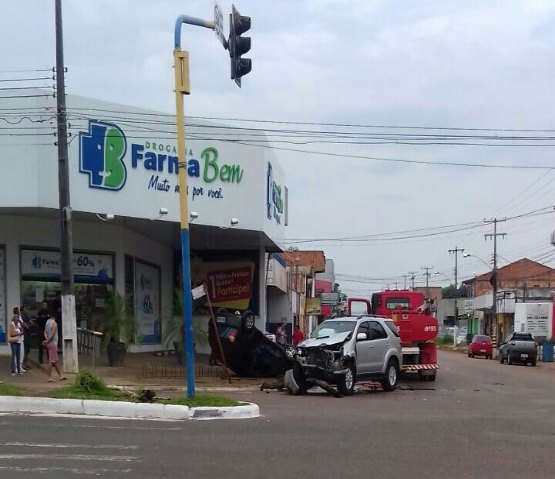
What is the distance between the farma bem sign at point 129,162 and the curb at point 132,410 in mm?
9567

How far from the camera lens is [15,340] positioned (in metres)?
19.1

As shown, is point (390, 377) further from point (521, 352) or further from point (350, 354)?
point (521, 352)

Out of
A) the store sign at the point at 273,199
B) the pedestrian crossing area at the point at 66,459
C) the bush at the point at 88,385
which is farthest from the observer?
the store sign at the point at 273,199

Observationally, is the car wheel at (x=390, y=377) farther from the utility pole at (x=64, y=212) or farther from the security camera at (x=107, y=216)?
the security camera at (x=107, y=216)

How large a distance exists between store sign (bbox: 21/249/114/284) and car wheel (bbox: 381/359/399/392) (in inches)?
401

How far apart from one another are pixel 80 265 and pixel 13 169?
481cm

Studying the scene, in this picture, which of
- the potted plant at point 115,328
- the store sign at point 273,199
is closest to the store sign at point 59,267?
the potted plant at point 115,328

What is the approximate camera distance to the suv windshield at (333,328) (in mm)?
19292

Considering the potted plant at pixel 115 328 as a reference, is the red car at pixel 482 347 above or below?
below

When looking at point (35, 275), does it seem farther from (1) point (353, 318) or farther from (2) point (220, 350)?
(1) point (353, 318)

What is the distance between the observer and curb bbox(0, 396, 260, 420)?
44.1ft

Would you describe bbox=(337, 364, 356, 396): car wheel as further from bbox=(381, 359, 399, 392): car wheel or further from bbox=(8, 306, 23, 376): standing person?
bbox=(8, 306, 23, 376): standing person

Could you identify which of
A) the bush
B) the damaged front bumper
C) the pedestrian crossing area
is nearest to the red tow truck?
the damaged front bumper

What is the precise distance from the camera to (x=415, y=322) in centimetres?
2302
